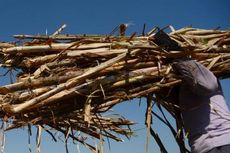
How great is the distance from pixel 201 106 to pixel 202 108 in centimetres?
2

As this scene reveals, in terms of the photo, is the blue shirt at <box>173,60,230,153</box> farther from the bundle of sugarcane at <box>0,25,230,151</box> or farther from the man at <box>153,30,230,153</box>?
the bundle of sugarcane at <box>0,25,230,151</box>

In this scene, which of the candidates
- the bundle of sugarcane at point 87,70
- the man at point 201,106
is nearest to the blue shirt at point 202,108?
the man at point 201,106

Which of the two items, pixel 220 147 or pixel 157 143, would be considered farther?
pixel 157 143

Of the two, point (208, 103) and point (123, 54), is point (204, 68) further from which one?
point (123, 54)

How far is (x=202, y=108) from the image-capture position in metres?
2.79

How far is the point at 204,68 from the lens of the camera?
270cm

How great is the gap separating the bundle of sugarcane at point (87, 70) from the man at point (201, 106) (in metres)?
0.05

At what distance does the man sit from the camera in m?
2.66

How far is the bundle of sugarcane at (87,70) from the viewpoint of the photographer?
256cm

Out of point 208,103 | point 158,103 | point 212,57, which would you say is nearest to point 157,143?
point 158,103

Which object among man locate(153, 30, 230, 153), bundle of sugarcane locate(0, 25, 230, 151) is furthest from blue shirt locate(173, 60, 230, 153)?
bundle of sugarcane locate(0, 25, 230, 151)

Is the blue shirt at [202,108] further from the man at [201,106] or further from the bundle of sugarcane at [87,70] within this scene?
the bundle of sugarcane at [87,70]

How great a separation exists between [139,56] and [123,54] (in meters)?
0.18

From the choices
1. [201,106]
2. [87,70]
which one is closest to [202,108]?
[201,106]
